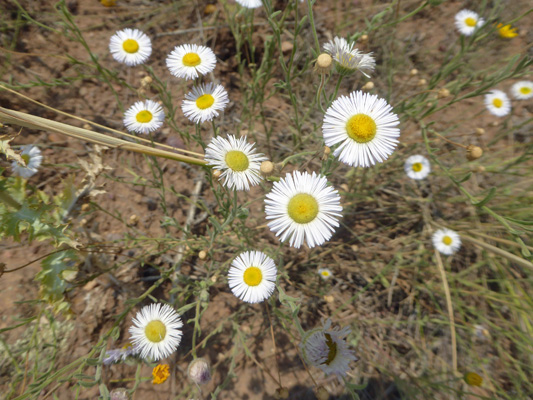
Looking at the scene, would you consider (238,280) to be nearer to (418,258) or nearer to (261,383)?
(261,383)

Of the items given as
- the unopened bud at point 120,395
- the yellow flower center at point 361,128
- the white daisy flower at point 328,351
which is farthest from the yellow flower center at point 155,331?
the yellow flower center at point 361,128

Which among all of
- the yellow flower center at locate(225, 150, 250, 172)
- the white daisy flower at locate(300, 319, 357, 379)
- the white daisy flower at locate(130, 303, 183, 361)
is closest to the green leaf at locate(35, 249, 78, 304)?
the white daisy flower at locate(130, 303, 183, 361)

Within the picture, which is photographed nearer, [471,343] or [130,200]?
[471,343]

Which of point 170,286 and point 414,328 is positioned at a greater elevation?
point 414,328

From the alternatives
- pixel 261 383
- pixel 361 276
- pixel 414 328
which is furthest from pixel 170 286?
pixel 414 328

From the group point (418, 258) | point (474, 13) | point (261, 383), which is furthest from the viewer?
point (474, 13)

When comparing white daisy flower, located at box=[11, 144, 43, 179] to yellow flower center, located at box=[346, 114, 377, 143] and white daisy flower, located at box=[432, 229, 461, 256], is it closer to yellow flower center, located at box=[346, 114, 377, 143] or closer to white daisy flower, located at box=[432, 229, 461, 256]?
yellow flower center, located at box=[346, 114, 377, 143]
